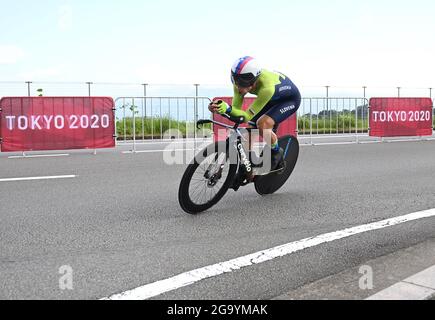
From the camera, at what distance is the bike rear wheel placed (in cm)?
493

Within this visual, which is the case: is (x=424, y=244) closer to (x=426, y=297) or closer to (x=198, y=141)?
(x=426, y=297)

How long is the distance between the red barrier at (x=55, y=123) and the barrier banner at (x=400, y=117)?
8.47m

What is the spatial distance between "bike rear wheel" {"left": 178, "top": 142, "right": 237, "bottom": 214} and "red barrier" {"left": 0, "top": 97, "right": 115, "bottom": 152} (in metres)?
7.47

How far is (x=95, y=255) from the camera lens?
151 inches

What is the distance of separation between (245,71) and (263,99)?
0.42m

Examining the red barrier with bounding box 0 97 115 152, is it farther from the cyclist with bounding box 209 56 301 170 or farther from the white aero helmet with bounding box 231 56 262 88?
the white aero helmet with bounding box 231 56 262 88

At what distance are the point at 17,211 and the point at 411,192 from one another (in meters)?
4.73

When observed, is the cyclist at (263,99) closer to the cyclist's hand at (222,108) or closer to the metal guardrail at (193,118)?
the cyclist's hand at (222,108)

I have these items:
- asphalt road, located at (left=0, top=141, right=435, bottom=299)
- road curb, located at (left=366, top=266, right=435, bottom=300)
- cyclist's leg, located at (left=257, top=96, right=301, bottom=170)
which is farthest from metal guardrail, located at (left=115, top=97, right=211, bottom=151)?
road curb, located at (left=366, top=266, right=435, bottom=300)

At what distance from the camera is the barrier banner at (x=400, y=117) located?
16141 mm

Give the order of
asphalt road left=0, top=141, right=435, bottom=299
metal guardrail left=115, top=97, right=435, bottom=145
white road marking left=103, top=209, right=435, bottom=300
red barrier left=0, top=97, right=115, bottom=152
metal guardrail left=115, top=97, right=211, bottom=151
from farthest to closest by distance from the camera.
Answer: metal guardrail left=115, top=97, right=435, bottom=145, metal guardrail left=115, top=97, right=211, bottom=151, red barrier left=0, top=97, right=115, bottom=152, asphalt road left=0, top=141, right=435, bottom=299, white road marking left=103, top=209, right=435, bottom=300

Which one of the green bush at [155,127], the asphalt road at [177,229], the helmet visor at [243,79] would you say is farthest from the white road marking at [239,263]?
the green bush at [155,127]

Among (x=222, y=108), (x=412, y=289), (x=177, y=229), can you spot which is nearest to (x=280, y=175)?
(x=222, y=108)
